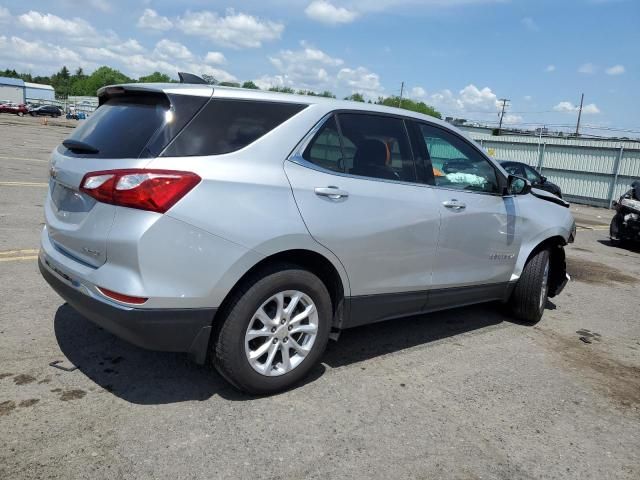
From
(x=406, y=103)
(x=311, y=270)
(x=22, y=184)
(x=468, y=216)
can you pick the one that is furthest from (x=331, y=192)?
(x=406, y=103)

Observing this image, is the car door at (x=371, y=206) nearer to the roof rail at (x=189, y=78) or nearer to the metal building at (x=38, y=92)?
the roof rail at (x=189, y=78)

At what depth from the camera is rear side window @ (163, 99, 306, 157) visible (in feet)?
9.95

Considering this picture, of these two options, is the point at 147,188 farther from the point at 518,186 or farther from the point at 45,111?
the point at 45,111

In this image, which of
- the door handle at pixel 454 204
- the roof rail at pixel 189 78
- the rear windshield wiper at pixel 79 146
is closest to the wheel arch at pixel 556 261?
the door handle at pixel 454 204

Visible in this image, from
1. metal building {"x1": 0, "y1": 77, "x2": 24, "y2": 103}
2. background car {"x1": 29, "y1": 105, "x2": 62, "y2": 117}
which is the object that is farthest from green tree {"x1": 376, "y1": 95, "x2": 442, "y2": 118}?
metal building {"x1": 0, "y1": 77, "x2": 24, "y2": 103}

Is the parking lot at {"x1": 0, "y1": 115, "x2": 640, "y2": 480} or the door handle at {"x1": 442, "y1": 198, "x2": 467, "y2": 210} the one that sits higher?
the door handle at {"x1": 442, "y1": 198, "x2": 467, "y2": 210}

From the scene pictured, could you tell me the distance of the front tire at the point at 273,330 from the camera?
10.3ft

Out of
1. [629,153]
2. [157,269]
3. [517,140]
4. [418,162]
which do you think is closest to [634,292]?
[418,162]

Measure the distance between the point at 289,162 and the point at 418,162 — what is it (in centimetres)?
124

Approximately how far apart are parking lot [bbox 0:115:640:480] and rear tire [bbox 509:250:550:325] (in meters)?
0.31

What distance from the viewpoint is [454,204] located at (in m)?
4.27

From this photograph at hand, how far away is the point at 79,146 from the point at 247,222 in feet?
3.86

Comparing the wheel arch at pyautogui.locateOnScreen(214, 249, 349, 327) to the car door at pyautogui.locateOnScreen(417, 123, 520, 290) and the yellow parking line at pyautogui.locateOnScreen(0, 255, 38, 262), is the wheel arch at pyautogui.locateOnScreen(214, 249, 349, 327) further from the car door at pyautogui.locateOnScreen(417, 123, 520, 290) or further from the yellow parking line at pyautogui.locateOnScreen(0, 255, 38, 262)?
the yellow parking line at pyautogui.locateOnScreen(0, 255, 38, 262)

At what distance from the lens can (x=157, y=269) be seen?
287 centimetres
